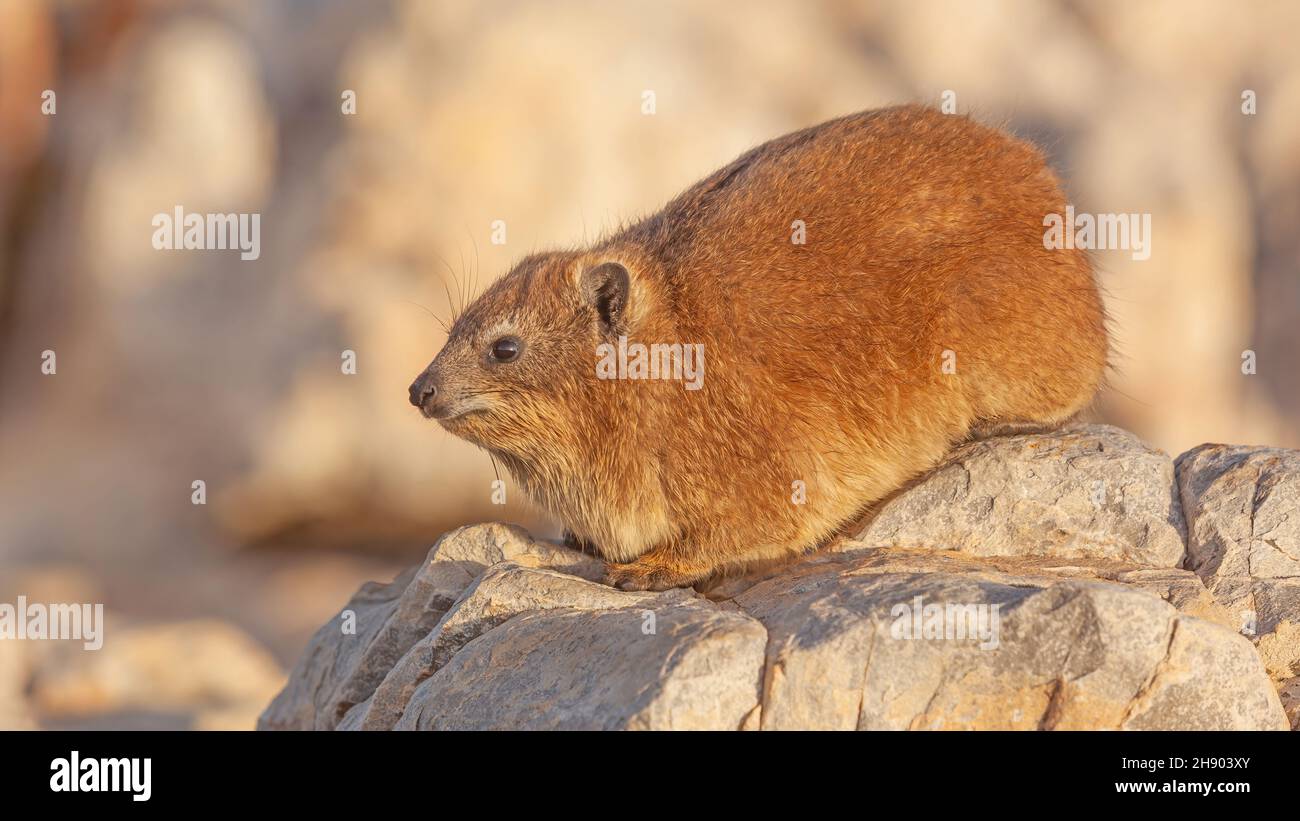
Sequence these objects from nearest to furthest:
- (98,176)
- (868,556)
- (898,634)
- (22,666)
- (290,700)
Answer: (898,634)
(868,556)
(290,700)
(22,666)
(98,176)

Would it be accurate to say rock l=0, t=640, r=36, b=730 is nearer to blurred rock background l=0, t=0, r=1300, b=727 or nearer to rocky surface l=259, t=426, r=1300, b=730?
blurred rock background l=0, t=0, r=1300, b=727

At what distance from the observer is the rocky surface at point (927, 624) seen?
6.08 m

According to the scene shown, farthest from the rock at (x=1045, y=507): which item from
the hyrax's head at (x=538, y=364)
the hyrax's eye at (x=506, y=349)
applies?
the hyrax's eye at (x=506, y=349)

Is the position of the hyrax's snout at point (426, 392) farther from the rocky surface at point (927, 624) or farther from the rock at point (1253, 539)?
the rock at point (1253, 539)

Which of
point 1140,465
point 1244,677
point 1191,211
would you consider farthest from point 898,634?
point 1191,211

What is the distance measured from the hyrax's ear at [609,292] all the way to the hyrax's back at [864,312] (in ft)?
1.20

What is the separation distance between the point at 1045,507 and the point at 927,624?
237cm

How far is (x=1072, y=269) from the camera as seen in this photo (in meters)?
8.72

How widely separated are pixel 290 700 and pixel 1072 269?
244 inches

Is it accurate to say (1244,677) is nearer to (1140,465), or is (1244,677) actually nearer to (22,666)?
(1140,465)

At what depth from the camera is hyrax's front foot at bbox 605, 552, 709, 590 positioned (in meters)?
7.92

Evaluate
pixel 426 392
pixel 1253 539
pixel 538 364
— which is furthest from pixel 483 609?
pixel 1253 539

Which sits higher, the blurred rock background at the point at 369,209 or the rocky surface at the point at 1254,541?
the blurred rock background at the point at 369,209

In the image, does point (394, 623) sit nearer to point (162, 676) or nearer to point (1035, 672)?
point (1035, 672)
